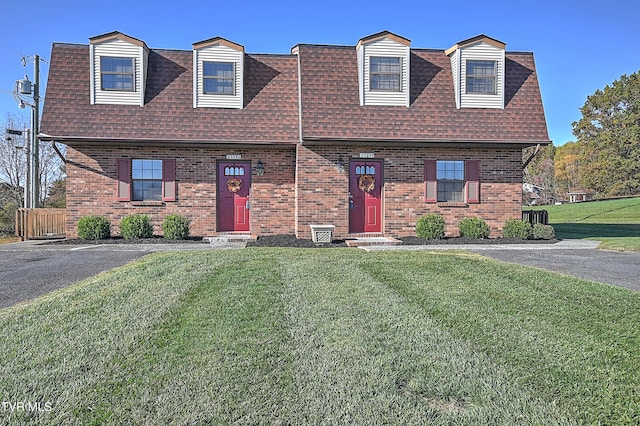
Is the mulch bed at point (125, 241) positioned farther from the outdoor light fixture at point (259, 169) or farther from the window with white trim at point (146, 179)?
the outdoor light fixture at point (259, 169)

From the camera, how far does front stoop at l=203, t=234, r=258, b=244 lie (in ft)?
39.1

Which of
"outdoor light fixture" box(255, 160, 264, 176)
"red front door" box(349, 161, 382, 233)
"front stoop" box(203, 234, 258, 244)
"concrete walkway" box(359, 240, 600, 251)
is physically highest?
"outdoor light fixture" box(255, 160, 264, 176)

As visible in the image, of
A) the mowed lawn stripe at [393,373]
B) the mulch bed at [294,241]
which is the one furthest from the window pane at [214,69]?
the mowed lawn stripe at [393,373]

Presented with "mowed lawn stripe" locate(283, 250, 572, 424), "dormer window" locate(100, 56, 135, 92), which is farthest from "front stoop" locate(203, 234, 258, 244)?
"mowed lawn stripe" locate(283, 250, 572, 424)

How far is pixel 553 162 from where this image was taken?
53.4 meters

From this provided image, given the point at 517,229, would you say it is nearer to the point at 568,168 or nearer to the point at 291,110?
the point at 291,110

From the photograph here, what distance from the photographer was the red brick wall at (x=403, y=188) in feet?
40.6

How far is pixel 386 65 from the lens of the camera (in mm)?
13039

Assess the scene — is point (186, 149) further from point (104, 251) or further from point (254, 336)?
point (254, 336)

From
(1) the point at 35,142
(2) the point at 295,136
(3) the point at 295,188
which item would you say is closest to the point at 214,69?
(2) the point at 295,136

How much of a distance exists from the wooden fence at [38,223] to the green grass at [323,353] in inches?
352

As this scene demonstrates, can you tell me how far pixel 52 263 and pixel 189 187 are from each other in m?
5.21

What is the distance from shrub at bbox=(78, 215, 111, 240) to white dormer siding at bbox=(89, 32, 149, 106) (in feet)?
11.9

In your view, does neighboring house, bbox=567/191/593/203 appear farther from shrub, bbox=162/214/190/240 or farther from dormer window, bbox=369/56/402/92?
shrub, bbox=162/214/190/240
